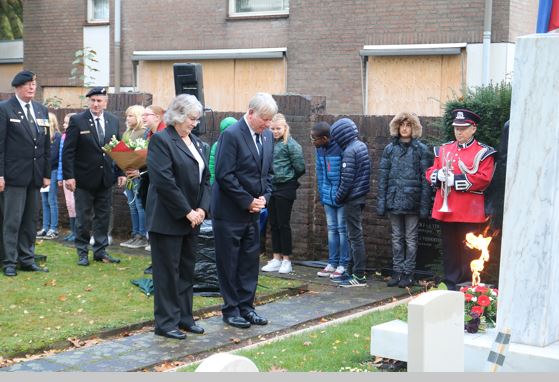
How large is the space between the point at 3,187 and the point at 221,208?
321cm

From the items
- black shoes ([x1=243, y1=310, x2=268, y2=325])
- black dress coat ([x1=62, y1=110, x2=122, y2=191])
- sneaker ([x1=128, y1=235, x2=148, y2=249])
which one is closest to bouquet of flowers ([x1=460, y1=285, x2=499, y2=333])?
black shoes ([x1=243, y1=310, x2=268, y2=325])

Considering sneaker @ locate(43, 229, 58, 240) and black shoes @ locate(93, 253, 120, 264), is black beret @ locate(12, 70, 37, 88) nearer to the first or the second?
black shoes @ locate(93, 253, 120, 264)

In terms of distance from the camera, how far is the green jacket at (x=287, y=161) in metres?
11.4

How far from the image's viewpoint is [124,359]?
7.39 metres

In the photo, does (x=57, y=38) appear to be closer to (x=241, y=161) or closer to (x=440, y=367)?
(x=241, y=161)

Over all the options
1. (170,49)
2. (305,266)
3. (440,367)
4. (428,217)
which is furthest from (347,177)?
(170,49)

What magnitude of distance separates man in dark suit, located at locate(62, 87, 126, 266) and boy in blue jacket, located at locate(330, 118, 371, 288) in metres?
2.90

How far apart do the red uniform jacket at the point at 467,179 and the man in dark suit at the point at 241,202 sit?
2217 millimetres

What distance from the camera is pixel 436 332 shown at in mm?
4457

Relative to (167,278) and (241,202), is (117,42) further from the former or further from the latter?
(167,278)

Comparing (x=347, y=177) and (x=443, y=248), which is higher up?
(x=347, y=177)

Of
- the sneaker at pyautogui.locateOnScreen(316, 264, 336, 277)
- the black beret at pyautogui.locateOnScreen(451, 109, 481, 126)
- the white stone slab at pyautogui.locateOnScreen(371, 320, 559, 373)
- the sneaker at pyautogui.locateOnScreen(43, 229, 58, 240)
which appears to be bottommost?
Answer: the sneaker at pyautogui.locateOnScreen(43, 229, 58, 240)

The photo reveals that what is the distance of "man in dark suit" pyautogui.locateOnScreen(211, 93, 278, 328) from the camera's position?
27.9ft

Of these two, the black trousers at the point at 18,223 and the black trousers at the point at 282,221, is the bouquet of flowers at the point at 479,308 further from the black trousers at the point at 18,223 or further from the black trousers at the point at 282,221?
the black trousers at the point at 18,223
